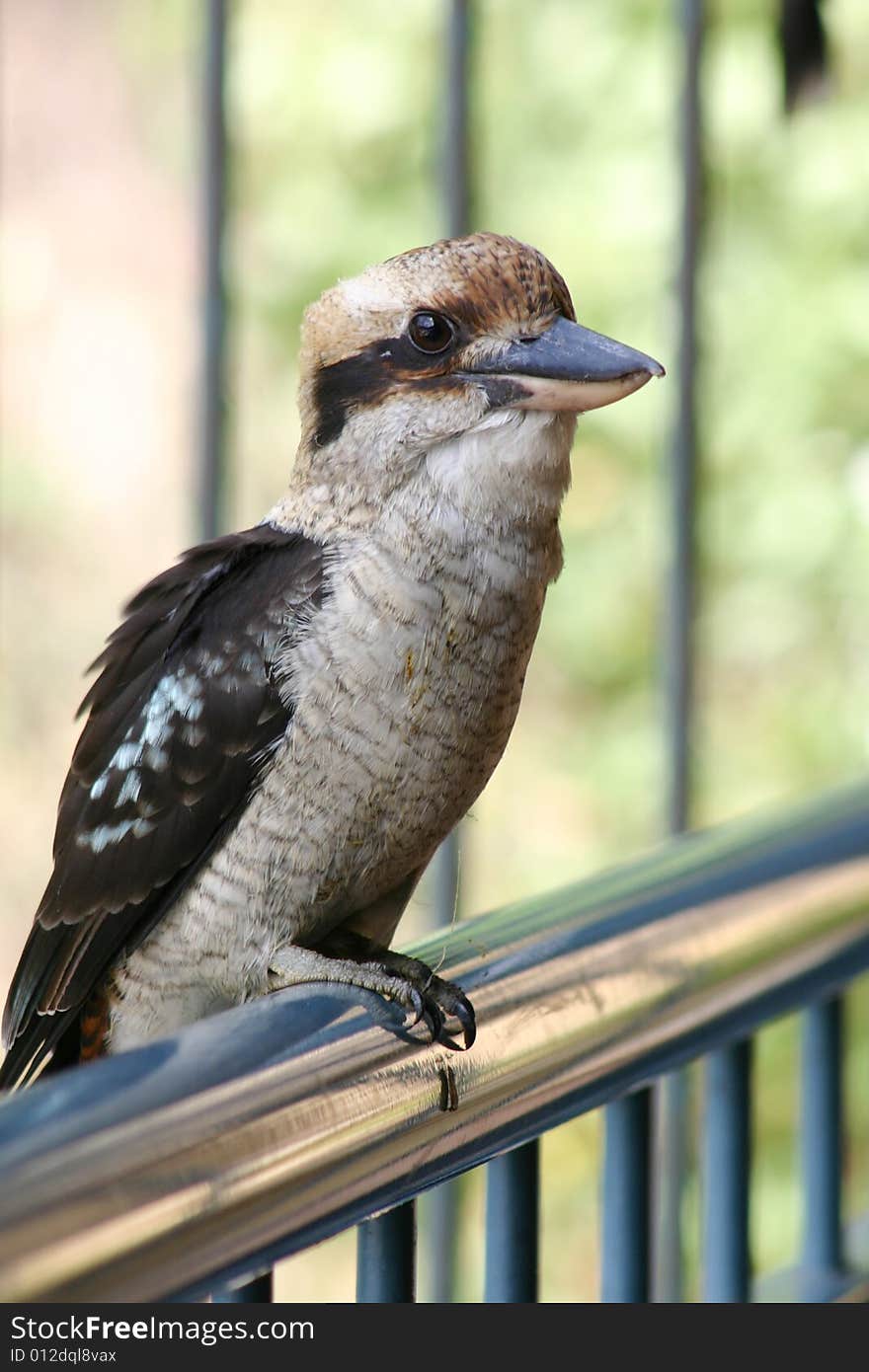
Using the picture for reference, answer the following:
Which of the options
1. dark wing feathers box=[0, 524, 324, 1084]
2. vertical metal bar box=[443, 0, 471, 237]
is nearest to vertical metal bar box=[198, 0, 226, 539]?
vertical metal bar box=[443, 0, 471, 237]

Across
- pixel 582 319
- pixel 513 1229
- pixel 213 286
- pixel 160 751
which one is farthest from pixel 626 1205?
pixel 582 319

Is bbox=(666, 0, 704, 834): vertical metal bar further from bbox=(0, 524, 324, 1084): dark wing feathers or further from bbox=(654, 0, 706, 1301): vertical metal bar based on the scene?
bbox=(0, 524, 324, 1084): dark wing feathers

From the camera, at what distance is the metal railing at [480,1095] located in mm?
451

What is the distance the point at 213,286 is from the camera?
4.80 ft

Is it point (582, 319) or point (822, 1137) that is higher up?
point (582, 319)

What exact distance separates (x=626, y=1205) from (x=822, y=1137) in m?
0.36

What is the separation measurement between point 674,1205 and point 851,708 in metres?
0.98

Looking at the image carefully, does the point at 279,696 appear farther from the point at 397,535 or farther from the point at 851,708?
the point at 851,708

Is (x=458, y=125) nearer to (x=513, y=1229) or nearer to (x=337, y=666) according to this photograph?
(x=337, y=666)

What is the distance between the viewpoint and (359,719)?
0.84m

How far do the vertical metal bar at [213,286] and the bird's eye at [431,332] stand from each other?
0.69m

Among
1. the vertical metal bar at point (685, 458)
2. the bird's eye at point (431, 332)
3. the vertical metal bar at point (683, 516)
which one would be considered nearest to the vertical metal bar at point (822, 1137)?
the bird's eye at point (431, 332)

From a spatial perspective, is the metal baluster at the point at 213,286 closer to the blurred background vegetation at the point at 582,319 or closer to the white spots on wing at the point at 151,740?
the blurred background vegetation at the point at 582,319

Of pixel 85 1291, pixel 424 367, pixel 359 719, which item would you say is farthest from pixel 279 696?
pixel 85 1291
